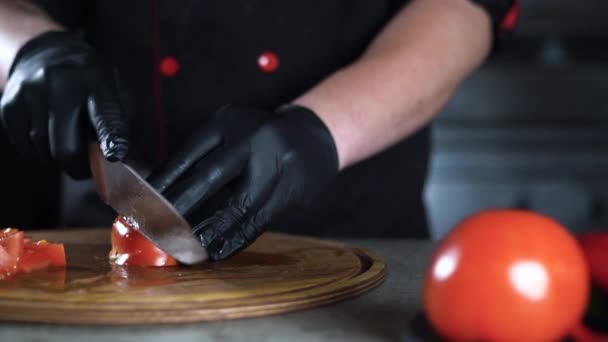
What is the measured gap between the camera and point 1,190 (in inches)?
78.5

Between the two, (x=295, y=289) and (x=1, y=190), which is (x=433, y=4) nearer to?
(x=295, y=289)

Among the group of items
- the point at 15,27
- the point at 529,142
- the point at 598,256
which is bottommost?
the point at 529,142

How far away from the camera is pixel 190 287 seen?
0.86 m

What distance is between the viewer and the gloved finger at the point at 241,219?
103cm

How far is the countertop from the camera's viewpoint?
0.72 metres

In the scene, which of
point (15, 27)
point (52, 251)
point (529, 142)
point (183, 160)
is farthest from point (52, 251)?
point (529, 142)

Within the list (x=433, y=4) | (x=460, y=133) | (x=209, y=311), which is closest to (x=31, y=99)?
(x=209, y=311)

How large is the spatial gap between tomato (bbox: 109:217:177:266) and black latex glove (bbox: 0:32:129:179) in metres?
0.11

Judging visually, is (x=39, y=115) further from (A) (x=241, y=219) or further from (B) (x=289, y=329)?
(B) (x=289, y=329)

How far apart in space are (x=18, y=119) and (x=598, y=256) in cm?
89

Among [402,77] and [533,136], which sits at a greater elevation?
[402,77]

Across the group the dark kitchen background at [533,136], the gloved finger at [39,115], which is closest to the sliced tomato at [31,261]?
the gloved finger at [39,115]

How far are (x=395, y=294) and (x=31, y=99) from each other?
62cm

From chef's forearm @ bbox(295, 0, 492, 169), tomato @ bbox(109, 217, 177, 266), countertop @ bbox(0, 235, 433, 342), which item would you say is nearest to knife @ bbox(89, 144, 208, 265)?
tomato @ bbox(109, 217, 177, 266)
